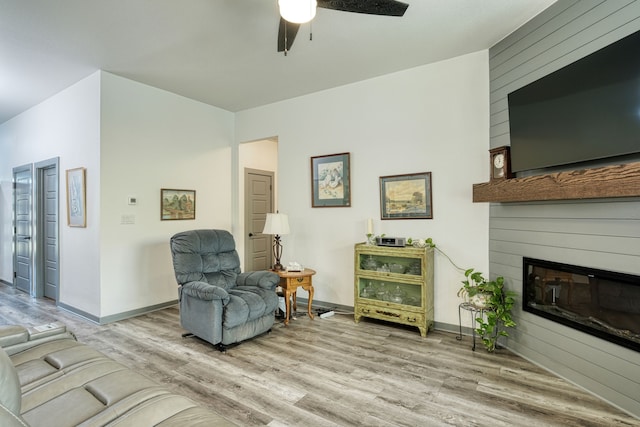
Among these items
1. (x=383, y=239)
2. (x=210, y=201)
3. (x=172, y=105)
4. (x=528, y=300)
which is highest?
(x=172, y=105)

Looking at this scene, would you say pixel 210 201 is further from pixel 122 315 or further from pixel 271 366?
pixel 271 366

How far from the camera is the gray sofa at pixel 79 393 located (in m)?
1.14

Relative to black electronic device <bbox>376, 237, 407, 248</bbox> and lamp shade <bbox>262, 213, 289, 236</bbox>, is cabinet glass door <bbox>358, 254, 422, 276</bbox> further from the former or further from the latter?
lamp shade <bbox>262, 213, 289, 236</bbox>

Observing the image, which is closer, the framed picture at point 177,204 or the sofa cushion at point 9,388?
the sofa cushion at point 9,388

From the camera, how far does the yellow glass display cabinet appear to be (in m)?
3.31

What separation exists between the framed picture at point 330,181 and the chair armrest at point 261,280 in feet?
4.33

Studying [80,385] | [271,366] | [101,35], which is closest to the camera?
[80,385]

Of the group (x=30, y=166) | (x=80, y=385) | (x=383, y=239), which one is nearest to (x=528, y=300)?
(x=383, y=239)

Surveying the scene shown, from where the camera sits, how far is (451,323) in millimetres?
3436

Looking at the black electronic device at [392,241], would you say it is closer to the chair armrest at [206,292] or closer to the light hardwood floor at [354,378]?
the light hardwood floor at [354,378]

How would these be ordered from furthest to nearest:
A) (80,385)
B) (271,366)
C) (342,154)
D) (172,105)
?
1. (172,105)
2. (342,154)
3. (271,366)
4. (80,385)

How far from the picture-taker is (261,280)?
345 centimetres

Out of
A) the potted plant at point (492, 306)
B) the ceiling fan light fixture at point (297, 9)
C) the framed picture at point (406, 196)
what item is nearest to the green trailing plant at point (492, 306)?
the potted plant at point (492, 306)

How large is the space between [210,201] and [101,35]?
8.35 ft
